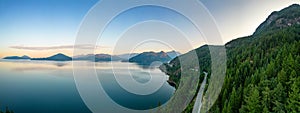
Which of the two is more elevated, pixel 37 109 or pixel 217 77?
pixel 217 77

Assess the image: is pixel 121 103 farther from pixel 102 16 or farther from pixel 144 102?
pixel 102 16

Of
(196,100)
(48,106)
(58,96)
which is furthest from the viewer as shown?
(58,96)

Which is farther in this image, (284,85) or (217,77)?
(217,77)

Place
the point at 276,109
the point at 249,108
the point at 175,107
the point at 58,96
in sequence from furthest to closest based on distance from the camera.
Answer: the point at 58,96 < the point at 175,107 < the point at 249,108 < the point at 276,109

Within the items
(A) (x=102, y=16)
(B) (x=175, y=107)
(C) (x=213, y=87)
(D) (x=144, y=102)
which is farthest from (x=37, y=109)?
(A) (x=102, y=16)

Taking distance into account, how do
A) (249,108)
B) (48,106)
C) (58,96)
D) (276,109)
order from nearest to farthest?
(276,109) → (249,108) → (48,106) → (58,96)

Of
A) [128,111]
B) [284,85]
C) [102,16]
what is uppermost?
[102,16]

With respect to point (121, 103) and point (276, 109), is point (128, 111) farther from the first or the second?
point (276, 109)

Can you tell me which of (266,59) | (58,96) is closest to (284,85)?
(266,59)

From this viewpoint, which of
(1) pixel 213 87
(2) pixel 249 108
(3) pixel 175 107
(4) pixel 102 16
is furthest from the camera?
(3) pixel 175 107
